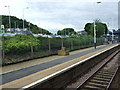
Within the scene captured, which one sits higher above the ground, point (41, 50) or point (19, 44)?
point (19, 44)

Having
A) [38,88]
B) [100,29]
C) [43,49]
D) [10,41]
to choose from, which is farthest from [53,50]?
[100,29]

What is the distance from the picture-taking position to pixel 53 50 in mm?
20406

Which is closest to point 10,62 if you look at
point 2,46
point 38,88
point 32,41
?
point 2,46

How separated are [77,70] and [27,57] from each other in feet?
18.4

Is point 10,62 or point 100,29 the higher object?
point 100,29

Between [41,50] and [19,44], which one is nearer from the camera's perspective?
[19,44]

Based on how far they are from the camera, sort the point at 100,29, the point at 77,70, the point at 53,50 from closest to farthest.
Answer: the point at 77,70 < the point at 53,50 < the point at 100,29

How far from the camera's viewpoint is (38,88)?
6.27 m

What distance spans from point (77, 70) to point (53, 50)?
31.6 ft

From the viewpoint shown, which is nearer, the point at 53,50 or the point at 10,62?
the point at 10,62

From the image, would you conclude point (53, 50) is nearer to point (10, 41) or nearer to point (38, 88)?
point (10, 41)

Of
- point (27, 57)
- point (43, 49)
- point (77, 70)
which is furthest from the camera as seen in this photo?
point (43, 49)

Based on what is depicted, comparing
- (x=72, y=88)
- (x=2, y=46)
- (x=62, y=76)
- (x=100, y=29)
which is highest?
(x=100, y=29)

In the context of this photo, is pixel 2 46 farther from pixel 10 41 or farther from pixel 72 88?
pixel 72 88
